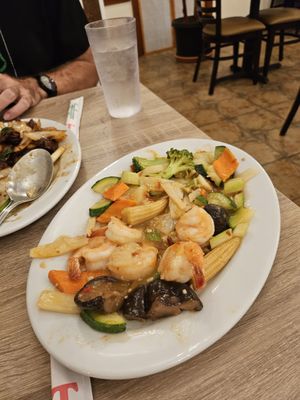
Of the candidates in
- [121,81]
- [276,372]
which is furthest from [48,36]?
[276,372]

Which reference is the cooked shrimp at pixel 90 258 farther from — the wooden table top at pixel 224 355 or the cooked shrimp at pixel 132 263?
the wooden table top at pixel 224 355

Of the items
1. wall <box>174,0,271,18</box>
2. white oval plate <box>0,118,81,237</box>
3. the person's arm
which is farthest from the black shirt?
wall <box>174,0,271,18</box>

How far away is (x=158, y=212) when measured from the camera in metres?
0.69

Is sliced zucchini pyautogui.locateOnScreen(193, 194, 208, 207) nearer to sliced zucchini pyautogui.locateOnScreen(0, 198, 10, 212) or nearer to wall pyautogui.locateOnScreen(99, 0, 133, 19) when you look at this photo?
sliced zucchini pyautogui.locateOnScreen(0, 198, 10, 212)

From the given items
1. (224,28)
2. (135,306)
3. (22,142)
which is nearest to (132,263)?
(135,306)

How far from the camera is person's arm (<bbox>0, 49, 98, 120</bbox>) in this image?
51.8 inches

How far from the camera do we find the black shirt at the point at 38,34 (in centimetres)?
177

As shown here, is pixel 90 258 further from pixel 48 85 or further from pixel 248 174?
pixel 48 85

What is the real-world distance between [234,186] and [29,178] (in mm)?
572

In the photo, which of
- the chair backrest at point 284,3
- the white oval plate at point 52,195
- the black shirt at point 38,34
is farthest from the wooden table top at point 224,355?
the chair backrest at point 284,3

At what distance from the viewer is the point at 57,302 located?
0.53 m

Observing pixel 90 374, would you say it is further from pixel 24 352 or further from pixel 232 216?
pixel 232 216

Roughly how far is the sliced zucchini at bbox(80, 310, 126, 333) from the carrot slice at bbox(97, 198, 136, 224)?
0.25 metres

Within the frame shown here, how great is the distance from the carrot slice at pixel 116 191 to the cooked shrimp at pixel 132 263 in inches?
8.2
